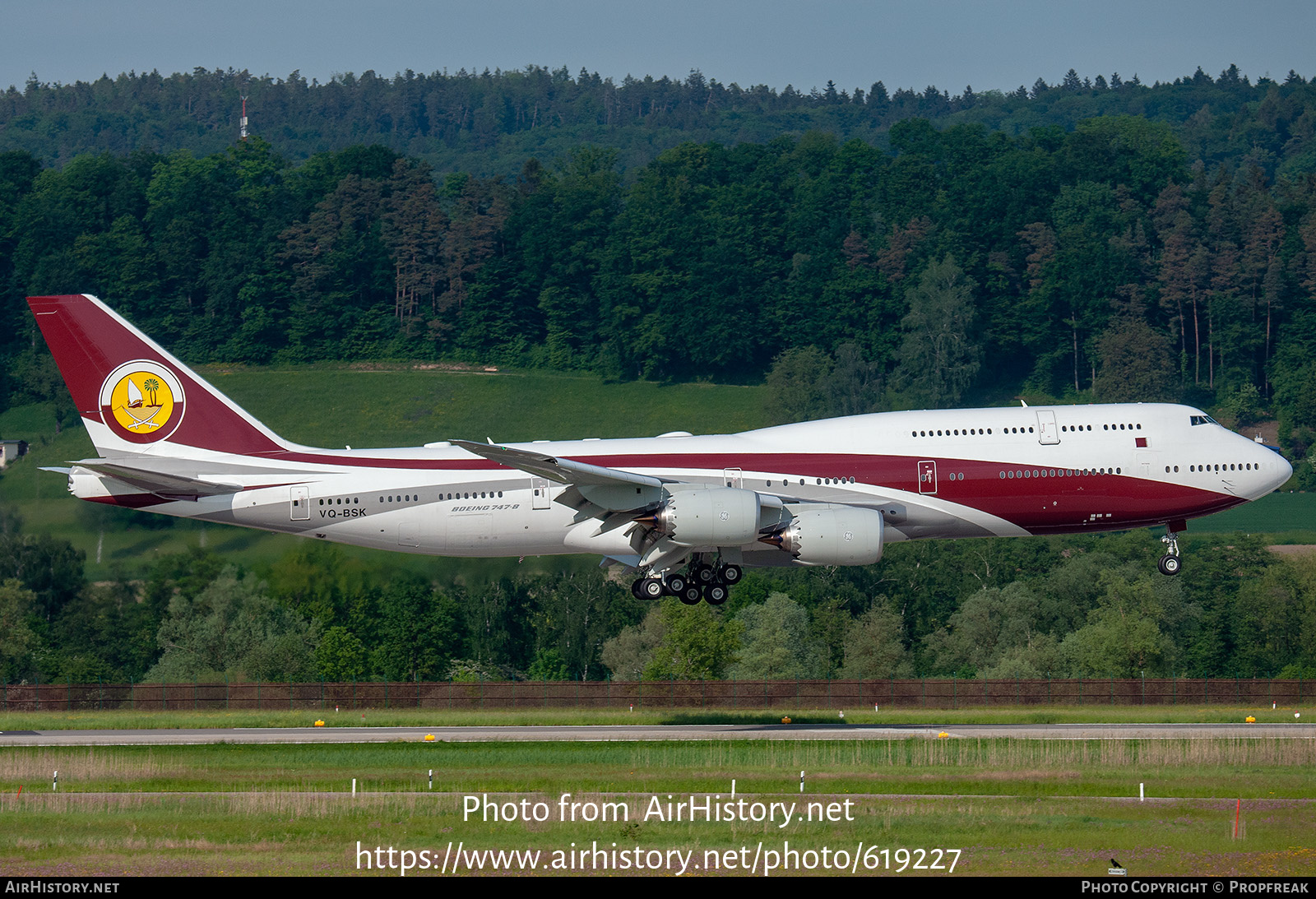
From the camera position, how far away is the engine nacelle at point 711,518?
141 feet

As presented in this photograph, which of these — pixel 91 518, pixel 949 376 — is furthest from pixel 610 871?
pixel 949 376

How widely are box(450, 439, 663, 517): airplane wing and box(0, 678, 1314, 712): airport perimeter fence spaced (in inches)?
693

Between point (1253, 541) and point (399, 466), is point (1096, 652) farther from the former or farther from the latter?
point (399, 466)

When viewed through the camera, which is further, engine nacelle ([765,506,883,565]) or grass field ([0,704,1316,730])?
grass field ([0,704,1316,730])

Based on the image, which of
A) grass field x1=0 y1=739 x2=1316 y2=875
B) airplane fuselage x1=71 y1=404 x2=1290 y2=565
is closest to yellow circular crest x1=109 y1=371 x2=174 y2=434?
airplane fuselage x1=71 y1=404 x2=1290 y2=565

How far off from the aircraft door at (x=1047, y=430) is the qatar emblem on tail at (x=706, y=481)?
0.04 metres

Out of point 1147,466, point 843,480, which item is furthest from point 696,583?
point 1147,466

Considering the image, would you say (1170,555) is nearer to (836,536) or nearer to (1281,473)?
(1281,473)

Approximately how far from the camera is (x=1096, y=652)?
8581 centimetres

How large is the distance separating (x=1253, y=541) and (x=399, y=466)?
72.5 meters

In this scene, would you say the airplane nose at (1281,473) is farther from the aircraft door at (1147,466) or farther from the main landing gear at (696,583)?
the main landing gear at (696,583)

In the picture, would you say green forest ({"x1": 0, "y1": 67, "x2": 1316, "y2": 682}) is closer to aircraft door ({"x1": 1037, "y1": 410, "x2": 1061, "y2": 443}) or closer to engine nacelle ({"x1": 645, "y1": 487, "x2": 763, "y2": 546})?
aircraft door ({"x1": 1037, "y1": 410, "x2": 1061, "y2": 443})

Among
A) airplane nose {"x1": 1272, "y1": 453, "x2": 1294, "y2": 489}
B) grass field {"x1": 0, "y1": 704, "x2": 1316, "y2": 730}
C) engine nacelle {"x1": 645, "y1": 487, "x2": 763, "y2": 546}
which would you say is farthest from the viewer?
grass field {"x1": 0, "y1": 704, "x2": 1316, "y2": 730}

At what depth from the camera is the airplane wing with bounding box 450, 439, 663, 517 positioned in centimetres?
4228
